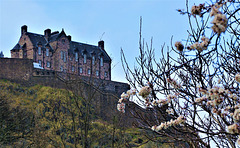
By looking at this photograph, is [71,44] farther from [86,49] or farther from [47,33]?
[47,33]

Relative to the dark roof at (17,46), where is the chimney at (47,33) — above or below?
above

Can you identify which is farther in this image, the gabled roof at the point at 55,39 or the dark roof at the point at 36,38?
the gabled roof at the point at 55,39

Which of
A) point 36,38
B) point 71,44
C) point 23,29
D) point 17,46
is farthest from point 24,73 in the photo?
point 71,44

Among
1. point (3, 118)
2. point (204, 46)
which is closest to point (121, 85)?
point (3, 118)

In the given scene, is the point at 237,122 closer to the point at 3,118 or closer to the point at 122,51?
the point at 122,51

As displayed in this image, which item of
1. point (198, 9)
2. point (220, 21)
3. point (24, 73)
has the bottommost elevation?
point (220, 21)

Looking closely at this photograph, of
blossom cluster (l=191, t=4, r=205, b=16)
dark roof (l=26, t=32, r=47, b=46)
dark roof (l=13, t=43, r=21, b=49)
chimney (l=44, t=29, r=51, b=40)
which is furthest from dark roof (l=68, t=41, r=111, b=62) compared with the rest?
blossom cluster (l=191, t=4, r=205, b=16)

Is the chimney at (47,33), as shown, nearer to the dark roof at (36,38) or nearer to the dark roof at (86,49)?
the dark roof at (36,38)

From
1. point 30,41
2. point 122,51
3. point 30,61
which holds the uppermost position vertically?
point 30,41

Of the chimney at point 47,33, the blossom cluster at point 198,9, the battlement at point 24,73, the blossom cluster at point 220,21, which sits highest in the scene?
the chimney at point 47,33

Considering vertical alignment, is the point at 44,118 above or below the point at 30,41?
below

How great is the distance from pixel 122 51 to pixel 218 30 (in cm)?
393

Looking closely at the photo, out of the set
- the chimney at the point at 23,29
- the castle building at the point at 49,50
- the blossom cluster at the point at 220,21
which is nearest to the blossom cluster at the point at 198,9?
the blossom cluster at the point at 220,21

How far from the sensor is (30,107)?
132 feet
